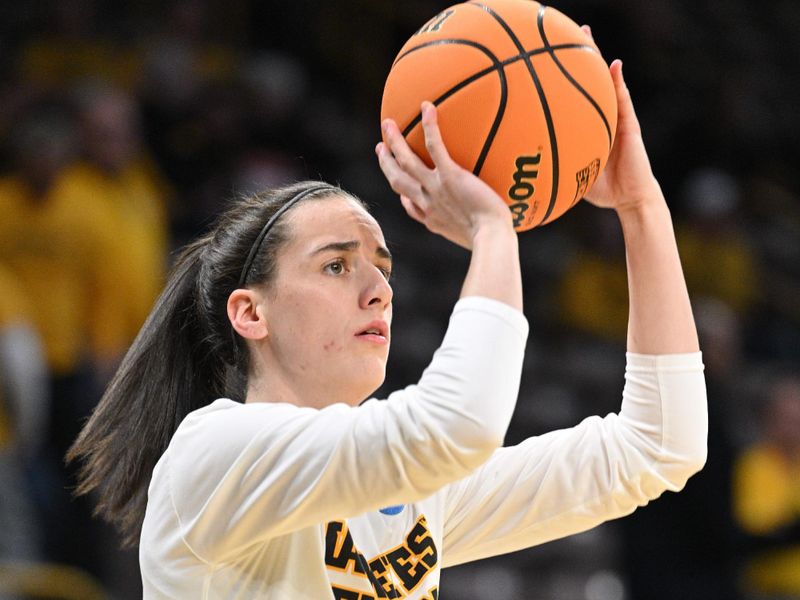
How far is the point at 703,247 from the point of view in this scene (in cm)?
860

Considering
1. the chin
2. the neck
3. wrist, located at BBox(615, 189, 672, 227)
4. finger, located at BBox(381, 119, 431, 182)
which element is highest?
finger, located at BBox(381, 119, 431, 182)

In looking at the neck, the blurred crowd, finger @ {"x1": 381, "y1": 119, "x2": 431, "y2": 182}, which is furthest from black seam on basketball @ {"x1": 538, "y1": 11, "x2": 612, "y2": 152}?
the blurred crowd

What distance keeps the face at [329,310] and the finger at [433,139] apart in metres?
0.35

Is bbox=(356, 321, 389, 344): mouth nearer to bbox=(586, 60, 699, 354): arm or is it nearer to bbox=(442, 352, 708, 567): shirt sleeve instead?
bbox=(442, 352, 708, 567): shirt sleeve

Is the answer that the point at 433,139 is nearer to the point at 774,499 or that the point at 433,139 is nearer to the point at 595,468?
the point at 595,468

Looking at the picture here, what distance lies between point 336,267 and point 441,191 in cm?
39

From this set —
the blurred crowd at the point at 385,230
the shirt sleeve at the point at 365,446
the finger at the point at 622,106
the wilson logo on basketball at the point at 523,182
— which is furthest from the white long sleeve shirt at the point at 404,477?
the blurred crowd at the point at 385,230

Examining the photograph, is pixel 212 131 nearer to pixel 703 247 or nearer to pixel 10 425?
pixel 10 425

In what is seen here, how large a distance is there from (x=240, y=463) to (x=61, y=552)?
3372 millimetres

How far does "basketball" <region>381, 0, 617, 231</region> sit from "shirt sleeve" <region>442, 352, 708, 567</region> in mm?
483

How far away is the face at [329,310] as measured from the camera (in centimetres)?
251

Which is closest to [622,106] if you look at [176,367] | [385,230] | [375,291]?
[375,291]

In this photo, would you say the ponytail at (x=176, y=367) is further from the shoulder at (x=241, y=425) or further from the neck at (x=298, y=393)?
the shoulder at (x=241, y=425)

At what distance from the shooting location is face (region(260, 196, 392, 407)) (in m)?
2.51
